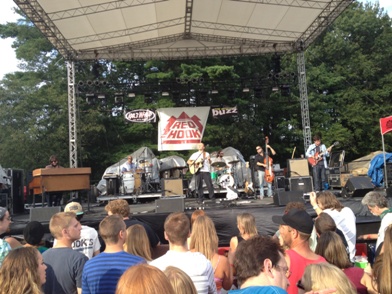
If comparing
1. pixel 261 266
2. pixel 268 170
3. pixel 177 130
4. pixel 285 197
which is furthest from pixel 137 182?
pixel 261 266

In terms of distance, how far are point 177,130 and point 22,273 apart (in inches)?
540

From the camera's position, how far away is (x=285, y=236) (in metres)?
3.19

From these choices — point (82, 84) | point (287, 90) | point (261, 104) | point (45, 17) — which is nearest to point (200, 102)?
point (287, 90)

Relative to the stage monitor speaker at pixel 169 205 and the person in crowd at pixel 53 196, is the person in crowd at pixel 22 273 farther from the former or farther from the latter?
the person in crowd at pixel 53 196

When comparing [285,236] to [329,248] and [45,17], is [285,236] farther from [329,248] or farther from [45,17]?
[45,17]

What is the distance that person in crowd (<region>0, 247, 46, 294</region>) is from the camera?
7.16ft

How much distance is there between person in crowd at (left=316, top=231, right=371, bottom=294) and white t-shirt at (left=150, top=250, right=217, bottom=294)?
2.95 ft

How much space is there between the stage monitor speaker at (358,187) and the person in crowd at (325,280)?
7.57 meters

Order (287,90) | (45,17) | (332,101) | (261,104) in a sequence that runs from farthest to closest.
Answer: (332,101), (261,104), (287,90), (45,17)

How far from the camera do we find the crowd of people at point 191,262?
206 centimetres

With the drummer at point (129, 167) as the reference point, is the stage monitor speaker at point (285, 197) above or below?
below

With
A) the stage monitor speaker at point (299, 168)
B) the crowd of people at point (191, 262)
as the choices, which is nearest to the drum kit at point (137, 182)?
the stage monitor speaker at point (299, 168)

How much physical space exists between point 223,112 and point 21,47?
16.3 metres

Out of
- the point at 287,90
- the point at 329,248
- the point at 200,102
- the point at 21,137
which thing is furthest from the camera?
the point at 21,137
